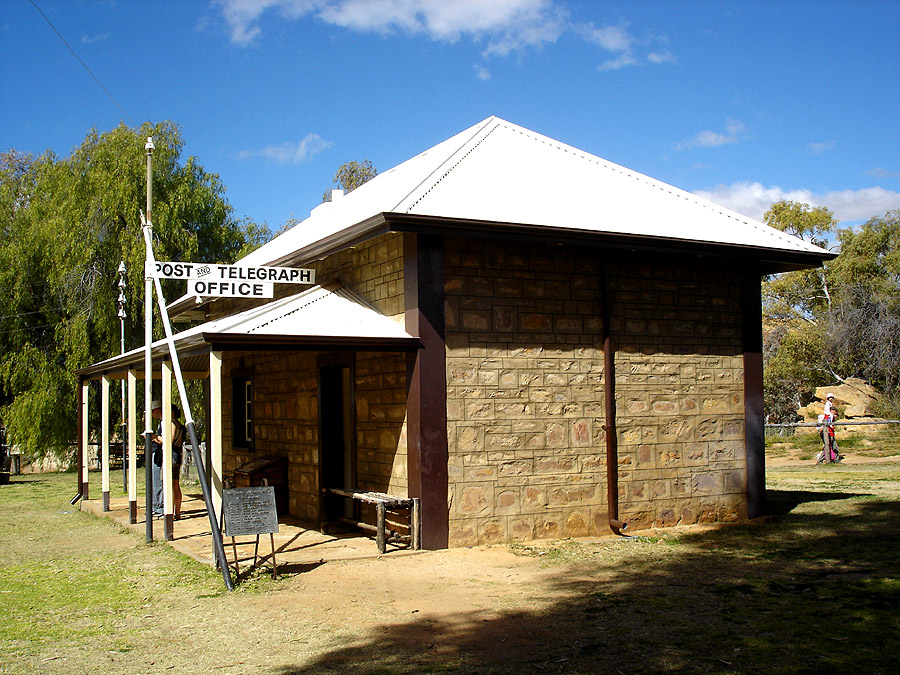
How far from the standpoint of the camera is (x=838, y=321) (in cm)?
3359

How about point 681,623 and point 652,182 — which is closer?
point 681,623

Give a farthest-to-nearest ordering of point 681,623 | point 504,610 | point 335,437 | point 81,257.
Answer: point 81,257
point 335,437
point 504,610
point 681,623

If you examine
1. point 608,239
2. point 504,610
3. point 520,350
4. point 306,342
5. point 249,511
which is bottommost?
point 504,610

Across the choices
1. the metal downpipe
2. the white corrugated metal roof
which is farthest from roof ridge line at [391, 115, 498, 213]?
the metal downpipe

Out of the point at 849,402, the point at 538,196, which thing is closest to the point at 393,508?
the point at 538,196

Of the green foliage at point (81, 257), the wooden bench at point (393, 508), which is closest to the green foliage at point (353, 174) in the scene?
the green foliage at point (81, 257)

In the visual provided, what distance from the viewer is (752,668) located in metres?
5.45

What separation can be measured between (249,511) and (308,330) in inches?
88.3

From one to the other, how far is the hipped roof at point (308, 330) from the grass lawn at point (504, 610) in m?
2.34

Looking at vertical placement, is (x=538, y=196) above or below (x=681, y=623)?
above

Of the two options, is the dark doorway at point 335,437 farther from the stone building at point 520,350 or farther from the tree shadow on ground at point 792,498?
the tree shadow on ground at point 792,498

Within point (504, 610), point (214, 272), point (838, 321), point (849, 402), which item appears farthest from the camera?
point (838, 321)

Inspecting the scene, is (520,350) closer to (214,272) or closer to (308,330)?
(308,330)

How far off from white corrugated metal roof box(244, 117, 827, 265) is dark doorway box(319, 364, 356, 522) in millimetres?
1894
